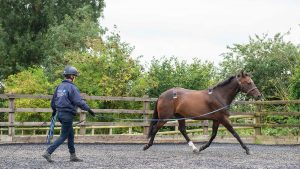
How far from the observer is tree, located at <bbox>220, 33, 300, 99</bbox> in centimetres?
2472

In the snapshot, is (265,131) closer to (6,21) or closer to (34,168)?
(34,168)

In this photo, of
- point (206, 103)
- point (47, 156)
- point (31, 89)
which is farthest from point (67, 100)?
point (31, 89)

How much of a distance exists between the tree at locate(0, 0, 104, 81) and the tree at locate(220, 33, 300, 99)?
10622 millimetres

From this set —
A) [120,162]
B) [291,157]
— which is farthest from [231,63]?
[120,162]

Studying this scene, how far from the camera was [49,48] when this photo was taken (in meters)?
34.8

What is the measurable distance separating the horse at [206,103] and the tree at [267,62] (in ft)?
33.3

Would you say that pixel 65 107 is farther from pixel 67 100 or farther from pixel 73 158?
pixel 73 158

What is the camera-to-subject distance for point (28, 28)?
1431 inches

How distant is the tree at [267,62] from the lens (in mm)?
24719

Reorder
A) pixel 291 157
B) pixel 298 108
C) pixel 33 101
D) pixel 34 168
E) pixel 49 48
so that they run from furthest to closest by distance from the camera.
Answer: pixel 49 48 → pixel 33 101 → pixel 298 108 → pixel 291 157 → pixel 34 168

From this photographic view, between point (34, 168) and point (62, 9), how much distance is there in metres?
30.6

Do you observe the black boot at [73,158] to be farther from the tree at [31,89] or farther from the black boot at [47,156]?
the tree at [31,89]

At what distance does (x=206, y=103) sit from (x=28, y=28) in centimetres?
2593

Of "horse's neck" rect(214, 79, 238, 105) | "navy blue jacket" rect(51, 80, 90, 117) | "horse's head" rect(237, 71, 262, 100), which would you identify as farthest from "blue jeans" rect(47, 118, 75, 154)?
"horse's head" rect(237, 71, 262, 100)
